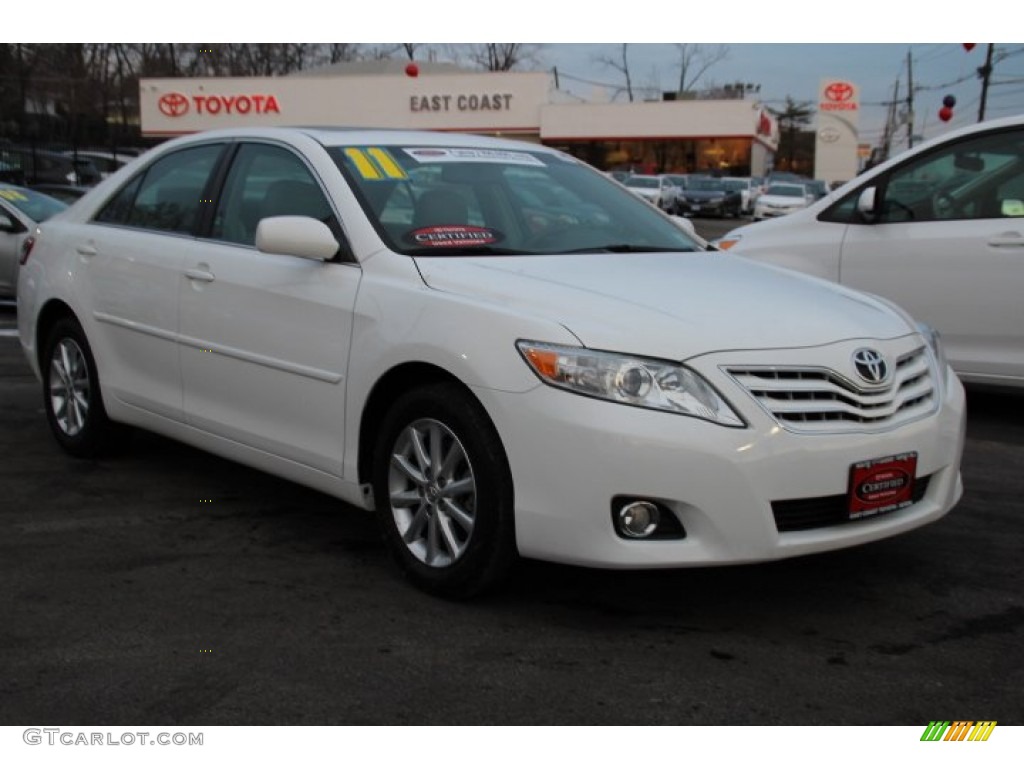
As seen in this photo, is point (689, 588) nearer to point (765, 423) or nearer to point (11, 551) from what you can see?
point (765, 423)

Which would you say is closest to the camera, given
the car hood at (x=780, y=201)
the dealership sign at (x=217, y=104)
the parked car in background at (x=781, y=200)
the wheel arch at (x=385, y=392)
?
the wheel arch at (x=385, y=392)

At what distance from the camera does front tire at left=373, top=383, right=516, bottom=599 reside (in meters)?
3.71

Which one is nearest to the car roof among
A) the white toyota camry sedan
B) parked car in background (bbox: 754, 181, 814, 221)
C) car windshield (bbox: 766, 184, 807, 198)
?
the white toyota camry sedan

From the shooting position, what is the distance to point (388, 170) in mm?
4684

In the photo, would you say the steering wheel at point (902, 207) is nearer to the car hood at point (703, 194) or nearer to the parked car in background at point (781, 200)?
the parked car in background at point (781, 200)

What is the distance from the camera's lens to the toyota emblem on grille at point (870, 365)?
3.77 m

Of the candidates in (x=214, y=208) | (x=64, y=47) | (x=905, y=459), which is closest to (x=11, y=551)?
(x=214, y=208)

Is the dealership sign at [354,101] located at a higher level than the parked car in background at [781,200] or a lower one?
higher

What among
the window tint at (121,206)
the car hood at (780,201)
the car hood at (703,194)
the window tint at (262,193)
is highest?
the window tint at (262,193)

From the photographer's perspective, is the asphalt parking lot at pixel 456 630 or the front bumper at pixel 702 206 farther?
the front bumper at pixel 702 206

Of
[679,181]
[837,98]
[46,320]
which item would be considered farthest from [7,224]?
[837,98]

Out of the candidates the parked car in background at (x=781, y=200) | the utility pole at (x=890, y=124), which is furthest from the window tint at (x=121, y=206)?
the utility pole at (x=890, y=124)

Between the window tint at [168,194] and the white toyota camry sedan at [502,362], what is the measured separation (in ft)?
0.06

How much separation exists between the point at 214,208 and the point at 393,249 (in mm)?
1208
